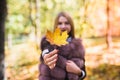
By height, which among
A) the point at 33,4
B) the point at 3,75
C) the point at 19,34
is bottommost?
the point at 3,75

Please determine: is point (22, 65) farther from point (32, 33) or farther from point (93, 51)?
point (93, 51)

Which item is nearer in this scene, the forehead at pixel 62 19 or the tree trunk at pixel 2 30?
the forehead at pixel 62 19

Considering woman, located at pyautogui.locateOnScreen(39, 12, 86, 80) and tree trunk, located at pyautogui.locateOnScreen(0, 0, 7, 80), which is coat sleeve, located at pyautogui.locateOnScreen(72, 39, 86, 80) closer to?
woman, located at pyautogui.locateOnScreen(39, 12, 86, 80)

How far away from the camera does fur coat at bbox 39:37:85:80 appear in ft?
8.70

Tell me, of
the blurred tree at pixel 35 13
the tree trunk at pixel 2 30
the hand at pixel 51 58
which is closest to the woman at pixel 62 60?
the hand at pixel 51 58

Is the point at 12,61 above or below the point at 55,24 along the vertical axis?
below

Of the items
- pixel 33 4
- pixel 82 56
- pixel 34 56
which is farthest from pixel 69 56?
pixel 33 4

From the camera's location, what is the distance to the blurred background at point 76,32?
9.16 ft

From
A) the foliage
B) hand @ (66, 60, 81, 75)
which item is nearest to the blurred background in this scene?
the foliage

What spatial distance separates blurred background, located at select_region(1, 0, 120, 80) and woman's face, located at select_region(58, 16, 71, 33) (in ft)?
0.30

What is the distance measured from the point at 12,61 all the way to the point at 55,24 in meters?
0.42

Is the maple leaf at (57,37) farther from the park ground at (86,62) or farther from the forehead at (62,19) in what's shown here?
the park ground at (86,62)

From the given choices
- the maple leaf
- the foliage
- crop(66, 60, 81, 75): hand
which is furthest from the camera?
the foliage

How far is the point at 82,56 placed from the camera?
273 cm
